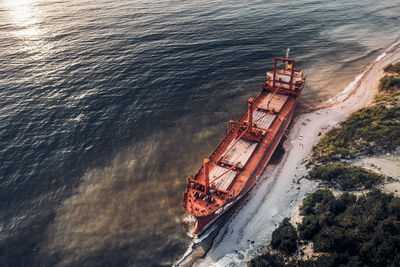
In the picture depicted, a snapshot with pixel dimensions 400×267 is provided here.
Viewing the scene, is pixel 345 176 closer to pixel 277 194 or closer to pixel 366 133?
pixel 277 194

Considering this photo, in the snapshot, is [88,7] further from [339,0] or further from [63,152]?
[339,0]

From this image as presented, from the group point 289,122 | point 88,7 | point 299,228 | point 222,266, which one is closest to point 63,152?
point 222,266

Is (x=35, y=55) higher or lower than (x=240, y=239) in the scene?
higher

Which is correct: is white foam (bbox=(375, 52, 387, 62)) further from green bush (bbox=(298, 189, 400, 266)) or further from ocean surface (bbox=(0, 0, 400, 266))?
green bush (bbox=(298, 189, 400, 266))

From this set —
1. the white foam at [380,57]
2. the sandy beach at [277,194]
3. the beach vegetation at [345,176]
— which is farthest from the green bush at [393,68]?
the beach vegetation at [345,176]

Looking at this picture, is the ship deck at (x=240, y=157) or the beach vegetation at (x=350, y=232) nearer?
the beach vegetation at (x=350, y=232)

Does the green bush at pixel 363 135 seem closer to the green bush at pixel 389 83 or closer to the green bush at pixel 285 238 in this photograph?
the green bush at pixel 389 83
